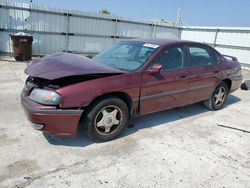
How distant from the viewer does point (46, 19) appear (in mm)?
10391

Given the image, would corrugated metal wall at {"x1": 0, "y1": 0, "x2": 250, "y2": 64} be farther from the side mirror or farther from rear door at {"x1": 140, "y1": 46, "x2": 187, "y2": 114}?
the side mirror

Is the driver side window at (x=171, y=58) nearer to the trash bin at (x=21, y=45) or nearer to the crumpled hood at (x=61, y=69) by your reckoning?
the crumpled hood at (x=61, y=69)

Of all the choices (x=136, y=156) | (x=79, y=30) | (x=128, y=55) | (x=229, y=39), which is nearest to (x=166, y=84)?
(x=128, y=55)

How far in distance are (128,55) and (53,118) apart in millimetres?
1766

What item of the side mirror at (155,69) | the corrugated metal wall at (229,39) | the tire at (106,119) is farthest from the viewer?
the corrugated metal wall at (229,39)

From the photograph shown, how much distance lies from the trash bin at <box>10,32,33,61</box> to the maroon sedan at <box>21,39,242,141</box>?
5901 mm

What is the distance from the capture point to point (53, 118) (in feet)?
9.93

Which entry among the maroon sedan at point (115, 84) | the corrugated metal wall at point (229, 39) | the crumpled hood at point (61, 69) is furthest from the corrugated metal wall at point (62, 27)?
the crumpled hood at point (61, 69)

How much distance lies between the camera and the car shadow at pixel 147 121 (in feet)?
11.4

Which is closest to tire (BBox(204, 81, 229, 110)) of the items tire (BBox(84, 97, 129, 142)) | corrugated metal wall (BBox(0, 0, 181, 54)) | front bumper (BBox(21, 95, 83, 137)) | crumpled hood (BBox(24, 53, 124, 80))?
tire (BBox(84, 97, 129, 142))

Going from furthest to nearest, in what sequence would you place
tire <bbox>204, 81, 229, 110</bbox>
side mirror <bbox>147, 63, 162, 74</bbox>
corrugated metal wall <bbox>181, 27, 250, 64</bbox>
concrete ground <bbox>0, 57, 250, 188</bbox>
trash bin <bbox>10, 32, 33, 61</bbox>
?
corrugated metal wall <bbox>181, 27, 250, 64</bbox> → trash bin <bbox>10, 32, 33, 61</bbox> → tire <bbox>204, 81, 229, 110</bbox> → side mirror <bbox>147, 63, 162, 74</bbox> → concrete ground <bbox>0, 57, 250, 188</bbox>

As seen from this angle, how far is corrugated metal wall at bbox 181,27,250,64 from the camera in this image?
40.2ft

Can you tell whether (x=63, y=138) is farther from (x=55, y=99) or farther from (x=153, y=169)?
(x=153, y=169)

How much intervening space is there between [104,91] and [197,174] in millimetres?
1579
